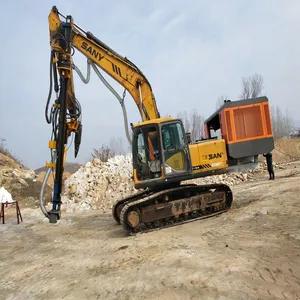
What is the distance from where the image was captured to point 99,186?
14016mm

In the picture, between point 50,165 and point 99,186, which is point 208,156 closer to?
point 50,165

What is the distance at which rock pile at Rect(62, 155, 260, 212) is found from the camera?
13266 millimetres

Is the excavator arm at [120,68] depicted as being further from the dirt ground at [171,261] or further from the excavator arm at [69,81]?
the dirt ground at [171,261]

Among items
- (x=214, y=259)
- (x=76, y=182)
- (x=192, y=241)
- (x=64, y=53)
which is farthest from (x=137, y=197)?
(x=76, y=182)

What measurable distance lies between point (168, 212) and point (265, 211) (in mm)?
2239

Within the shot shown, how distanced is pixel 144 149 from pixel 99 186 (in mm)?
7025

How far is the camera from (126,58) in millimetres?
8469

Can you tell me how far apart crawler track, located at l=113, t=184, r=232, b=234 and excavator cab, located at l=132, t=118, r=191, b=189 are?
0.38 meters

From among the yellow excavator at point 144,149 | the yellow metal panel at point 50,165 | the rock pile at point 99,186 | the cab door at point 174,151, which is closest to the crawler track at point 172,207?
the yellow excavator at point 144,149

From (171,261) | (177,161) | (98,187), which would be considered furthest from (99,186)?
(171,261)

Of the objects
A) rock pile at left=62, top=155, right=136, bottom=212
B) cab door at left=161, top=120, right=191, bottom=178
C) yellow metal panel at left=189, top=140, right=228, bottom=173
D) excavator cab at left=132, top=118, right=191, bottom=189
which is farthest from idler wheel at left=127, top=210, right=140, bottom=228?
rock pile at left=62, top=155, right=136, bottom=212

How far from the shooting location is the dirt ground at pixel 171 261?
3.72 m

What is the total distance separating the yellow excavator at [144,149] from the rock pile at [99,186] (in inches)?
198

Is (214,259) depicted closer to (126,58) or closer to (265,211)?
(265,211)
